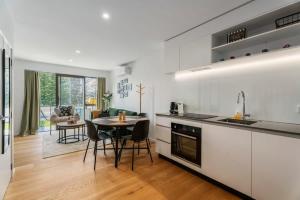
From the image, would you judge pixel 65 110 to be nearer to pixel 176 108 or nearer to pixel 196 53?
pixel 176 108

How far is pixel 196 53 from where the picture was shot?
267 cm

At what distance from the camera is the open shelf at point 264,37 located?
1.78 meters

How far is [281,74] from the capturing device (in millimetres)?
2010

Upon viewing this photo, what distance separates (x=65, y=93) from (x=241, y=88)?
597cm

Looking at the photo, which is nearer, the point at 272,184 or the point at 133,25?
the point at 272,184

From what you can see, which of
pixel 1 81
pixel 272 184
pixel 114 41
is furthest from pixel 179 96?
pixel 1 81

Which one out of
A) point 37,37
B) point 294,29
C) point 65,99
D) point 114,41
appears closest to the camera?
point 294,29

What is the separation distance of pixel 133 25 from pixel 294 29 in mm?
2152

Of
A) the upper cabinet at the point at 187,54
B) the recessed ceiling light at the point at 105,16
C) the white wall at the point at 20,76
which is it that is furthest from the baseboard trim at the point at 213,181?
the white wall at the point at 20,76

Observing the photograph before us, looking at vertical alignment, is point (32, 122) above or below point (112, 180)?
above

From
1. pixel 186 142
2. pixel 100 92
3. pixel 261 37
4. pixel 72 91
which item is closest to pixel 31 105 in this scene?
pixel 72 91

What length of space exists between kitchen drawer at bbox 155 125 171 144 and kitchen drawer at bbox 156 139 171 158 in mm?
75

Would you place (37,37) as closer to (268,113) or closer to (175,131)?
(175,131)

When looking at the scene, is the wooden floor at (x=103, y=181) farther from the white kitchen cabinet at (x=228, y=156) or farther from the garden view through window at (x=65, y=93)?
the garden view through window at (x=65, y=93)
